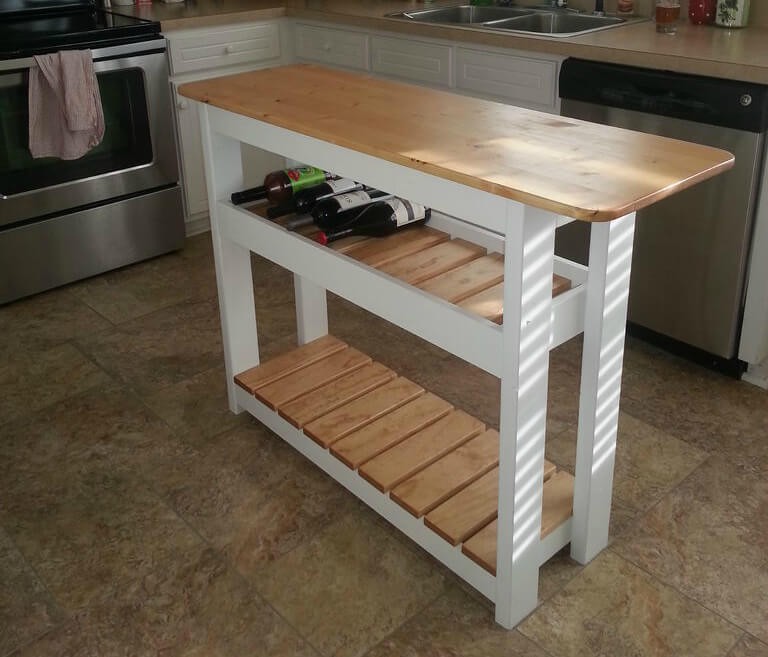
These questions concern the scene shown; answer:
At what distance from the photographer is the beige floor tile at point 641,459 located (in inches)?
80.2

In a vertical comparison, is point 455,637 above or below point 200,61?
below

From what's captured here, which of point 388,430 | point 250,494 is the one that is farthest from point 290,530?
point 388,430

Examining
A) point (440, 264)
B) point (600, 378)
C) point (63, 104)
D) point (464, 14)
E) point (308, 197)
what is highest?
point (464, 14)

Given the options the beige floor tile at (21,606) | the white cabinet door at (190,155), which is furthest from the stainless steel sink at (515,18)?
the beige floor tile at (21,606)

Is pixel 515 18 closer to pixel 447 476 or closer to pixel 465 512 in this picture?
pixel 447 476

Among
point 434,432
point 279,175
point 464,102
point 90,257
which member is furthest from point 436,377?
point 90,257

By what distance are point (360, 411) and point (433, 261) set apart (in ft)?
1.46

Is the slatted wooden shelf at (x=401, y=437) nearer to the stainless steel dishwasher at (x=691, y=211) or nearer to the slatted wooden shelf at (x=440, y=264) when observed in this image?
the slatted wooden shelf at (x=440, y=264)

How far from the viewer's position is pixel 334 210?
200cm

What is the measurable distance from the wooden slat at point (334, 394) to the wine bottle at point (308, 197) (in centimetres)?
47

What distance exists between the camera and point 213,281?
3.23 metres

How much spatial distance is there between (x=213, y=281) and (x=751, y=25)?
6.70 ft

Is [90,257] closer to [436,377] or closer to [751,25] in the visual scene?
[436,377]

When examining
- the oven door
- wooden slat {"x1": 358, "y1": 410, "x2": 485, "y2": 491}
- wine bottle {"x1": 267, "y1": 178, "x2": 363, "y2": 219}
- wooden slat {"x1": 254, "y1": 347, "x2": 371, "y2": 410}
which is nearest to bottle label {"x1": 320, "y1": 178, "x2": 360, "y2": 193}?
wine bottle {"x1": 267, "y1": 178, "x2": 363, "y2": 219}
